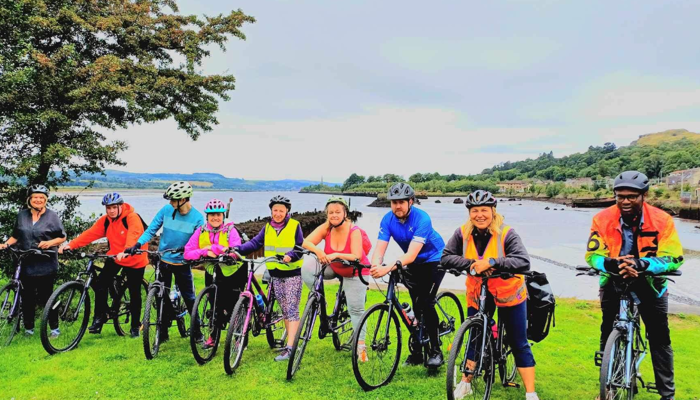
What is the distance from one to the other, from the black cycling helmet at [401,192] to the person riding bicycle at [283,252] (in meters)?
1.30

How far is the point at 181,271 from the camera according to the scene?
19.3 ft

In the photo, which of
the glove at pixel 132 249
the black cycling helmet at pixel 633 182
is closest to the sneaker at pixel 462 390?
the black cycling helmet at pixel 633 182

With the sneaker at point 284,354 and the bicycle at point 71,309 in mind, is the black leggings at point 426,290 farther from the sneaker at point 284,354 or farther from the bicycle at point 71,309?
the bicycle at point 71,309

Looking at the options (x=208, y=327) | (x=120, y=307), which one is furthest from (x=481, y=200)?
(x=120, y=307)

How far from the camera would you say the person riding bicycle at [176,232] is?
5.86 metres

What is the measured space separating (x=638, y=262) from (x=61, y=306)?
6.85 meters

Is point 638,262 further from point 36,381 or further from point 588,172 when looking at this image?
point 588,172

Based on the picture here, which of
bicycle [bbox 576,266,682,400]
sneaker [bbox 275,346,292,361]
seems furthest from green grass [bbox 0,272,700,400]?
bicycle [bbox 576,266,682,400]

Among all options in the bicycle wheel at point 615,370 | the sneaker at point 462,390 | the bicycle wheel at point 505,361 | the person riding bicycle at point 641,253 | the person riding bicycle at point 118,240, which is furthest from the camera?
the person riding bicycle at point 118,240

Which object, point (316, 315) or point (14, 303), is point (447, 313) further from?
point (14, 303)

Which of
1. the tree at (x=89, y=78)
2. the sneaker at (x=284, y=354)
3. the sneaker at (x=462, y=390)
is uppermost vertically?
the tree at (x=89, y=78)

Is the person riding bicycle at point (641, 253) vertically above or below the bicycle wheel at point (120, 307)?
above

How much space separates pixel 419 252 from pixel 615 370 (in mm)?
2191

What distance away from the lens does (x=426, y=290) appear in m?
5.19
